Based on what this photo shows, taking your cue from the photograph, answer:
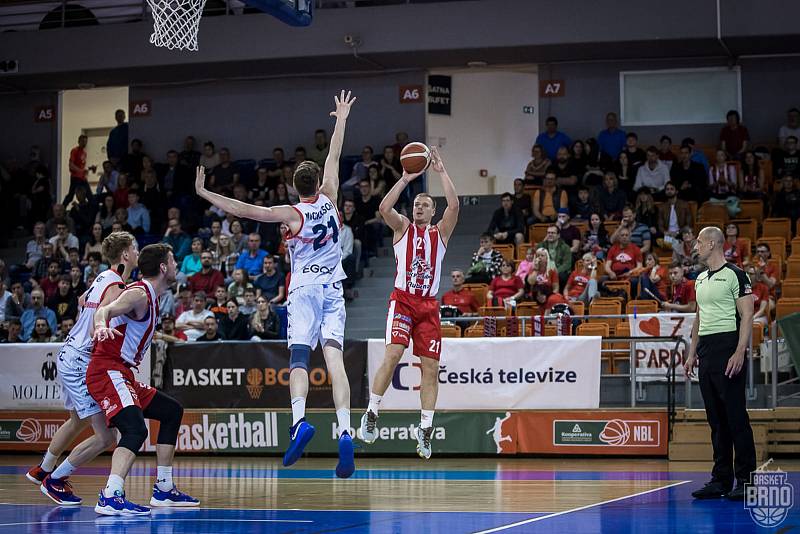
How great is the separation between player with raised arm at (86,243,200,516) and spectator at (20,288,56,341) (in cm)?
1055

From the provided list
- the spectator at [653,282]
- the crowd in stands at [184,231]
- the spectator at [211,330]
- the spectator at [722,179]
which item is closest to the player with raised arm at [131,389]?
the crowd in stands at [184,231]

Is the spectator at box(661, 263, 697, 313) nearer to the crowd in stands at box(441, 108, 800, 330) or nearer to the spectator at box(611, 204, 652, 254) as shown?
the crowd in stands at box(441, 108, 800, 330)

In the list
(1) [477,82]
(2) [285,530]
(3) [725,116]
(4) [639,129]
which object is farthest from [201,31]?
(2) [285,530]

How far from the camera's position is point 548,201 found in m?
20.1

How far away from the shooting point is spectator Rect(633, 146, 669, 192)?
20.0 m

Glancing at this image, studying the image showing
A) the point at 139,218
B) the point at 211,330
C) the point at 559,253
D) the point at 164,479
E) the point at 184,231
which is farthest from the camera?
the point at 139,218

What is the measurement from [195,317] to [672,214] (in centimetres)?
804

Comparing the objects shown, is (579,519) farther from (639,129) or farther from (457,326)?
(639,129)

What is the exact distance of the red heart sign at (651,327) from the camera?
15.2m

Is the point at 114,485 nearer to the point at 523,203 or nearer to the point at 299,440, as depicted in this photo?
the point at 299,440

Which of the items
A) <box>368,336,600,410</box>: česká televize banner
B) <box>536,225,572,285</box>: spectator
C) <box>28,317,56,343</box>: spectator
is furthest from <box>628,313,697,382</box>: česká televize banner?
<box>28,317,56,343</box>: spectator

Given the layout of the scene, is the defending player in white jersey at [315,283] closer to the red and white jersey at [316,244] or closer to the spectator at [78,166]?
the red and white jersey at [316,244]

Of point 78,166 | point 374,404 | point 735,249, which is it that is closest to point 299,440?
point 374,404

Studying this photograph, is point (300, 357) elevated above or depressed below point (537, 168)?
below
